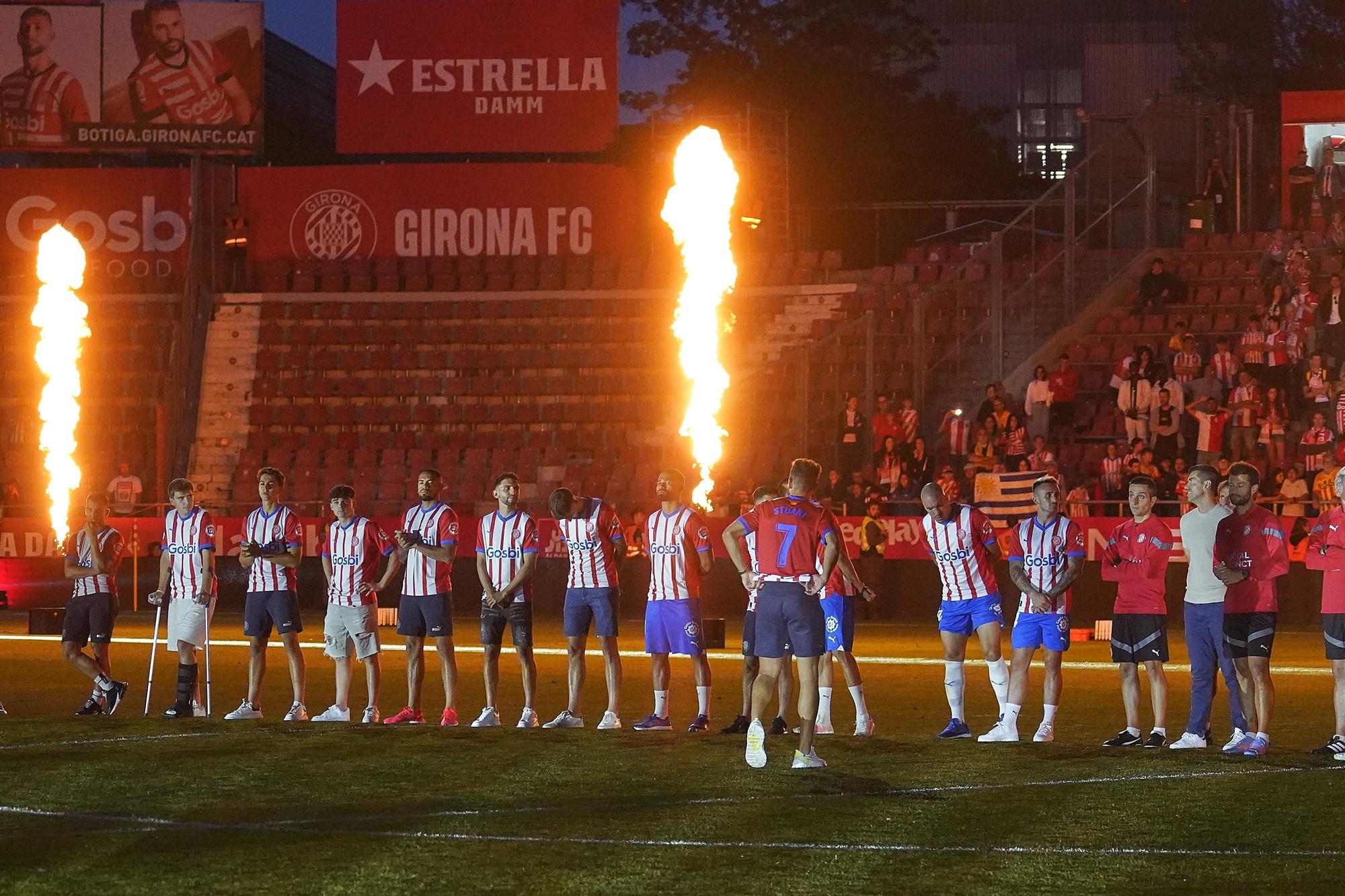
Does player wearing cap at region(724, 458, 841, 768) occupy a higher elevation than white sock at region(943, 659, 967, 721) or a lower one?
higher

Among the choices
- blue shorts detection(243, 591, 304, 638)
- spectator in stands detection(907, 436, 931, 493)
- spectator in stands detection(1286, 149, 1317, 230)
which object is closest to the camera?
blue shorts detection(243, 591, 304, 638)

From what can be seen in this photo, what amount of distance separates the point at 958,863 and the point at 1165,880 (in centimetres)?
90

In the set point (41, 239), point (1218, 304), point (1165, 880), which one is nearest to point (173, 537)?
point (1165, 880)

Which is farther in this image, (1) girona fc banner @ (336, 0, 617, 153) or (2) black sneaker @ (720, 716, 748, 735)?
(1) girona fc banner @ (336, 0, 617, 153)

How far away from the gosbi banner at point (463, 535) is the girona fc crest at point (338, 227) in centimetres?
849

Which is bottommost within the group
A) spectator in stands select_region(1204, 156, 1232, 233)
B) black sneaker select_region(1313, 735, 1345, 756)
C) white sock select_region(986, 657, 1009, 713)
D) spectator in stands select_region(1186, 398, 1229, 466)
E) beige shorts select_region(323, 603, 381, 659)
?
black sneaker select_region(1313, 735, 1345, 756)

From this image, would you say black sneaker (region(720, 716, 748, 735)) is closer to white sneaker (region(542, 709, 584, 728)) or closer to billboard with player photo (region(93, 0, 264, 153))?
white sneaker (region(542, 709, 584, 728))

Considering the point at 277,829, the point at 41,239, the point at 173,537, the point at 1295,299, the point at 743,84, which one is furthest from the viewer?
the point at 743,84

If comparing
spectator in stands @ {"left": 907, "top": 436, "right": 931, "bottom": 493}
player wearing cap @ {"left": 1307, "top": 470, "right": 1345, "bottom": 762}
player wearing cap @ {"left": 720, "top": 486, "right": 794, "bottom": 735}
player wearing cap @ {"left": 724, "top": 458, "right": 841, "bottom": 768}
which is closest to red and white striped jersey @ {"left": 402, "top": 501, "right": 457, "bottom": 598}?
player wearing cap @ {"left": 720, "top": 486, "right": 794, "bottom": 735}

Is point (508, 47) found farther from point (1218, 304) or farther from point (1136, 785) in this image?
point (1136, 785)

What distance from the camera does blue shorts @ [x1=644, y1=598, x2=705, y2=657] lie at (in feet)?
42.2

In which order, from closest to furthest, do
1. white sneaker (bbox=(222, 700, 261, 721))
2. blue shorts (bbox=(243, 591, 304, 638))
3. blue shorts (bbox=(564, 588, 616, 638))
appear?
blue shorts (bbox=(564, 588, 616, 638)) < white sneaker (bbox=(222, 700, 261, 721)) < blue shorts (bbox=(243, 591, 304, 638))

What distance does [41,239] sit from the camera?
110 feet

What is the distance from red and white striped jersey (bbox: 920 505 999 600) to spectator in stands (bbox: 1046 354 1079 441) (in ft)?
46.9
